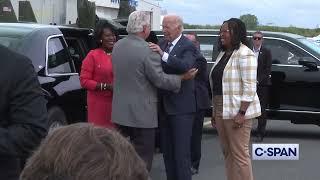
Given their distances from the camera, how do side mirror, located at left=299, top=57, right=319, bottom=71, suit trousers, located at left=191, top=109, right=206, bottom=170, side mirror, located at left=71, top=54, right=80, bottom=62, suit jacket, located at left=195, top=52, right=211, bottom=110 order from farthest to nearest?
side mirror, located at left=299, top=57, right=319, bottom=71, suit trousers, located at left=191, top=109, right=206, bottom=170, side mirror, located at left=71, top=54, right=80, bottom=62, suit jacket, located at left=195, top=52, right=211, bottom=110

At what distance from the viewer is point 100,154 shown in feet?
5.20

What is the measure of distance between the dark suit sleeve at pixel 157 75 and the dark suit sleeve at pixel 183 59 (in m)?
0.11

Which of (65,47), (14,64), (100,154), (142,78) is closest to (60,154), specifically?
(100,154)

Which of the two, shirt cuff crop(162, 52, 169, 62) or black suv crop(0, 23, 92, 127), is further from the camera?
black suv crop(0, 23, 92, 127)

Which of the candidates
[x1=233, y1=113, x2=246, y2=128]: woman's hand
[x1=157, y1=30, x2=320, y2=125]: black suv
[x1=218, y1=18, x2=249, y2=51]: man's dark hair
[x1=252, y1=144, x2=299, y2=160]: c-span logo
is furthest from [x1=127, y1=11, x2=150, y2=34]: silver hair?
[x1=157, y1=30, x2=320, y2=125]: black suv

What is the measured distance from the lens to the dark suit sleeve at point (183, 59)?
597 cm

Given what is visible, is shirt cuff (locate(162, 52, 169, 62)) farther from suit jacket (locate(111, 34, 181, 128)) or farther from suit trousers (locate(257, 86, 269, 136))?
suit trousers (locate(257, 86, 269, 136))

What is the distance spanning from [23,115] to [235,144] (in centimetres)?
355

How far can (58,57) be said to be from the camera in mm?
7305

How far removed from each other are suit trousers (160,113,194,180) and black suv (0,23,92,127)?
3.81 ft

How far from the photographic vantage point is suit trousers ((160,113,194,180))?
6.13 meters

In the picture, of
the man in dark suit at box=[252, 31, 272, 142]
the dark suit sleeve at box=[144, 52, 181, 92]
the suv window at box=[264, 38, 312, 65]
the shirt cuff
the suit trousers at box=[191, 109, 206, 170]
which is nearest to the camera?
the dark suit sleeve at box=[144, 52, 181, 92]

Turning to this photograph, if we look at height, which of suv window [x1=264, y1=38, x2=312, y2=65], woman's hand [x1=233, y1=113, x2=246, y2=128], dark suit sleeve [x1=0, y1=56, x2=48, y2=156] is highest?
dark suit sleeve [x1=0, y1=56, x2=48, y2=156]

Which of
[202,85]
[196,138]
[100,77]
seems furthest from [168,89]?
[196,138]
